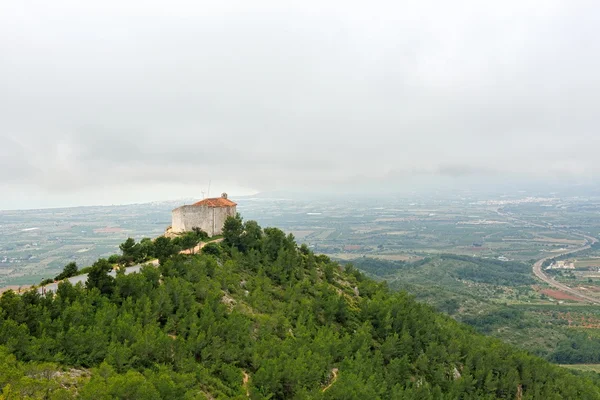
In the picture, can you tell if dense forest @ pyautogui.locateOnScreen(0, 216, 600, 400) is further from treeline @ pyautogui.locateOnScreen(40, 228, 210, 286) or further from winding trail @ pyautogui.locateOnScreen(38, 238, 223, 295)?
winding trail @ pyautogui.locateOnScreen(38, 238, 223, 295)

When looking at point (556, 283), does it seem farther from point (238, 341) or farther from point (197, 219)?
point (238, 341)

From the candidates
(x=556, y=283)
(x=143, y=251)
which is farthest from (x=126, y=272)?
(x=556, y=283)

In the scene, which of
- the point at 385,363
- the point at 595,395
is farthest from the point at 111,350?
the point at 595,395

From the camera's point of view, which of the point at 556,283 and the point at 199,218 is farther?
the point at 556,283

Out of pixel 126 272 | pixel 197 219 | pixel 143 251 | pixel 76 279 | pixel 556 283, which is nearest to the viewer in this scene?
pixel 76 279

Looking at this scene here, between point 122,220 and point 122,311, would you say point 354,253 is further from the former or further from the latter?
point 122,311

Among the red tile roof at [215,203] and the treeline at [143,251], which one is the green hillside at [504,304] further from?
the treeline at [143,251]

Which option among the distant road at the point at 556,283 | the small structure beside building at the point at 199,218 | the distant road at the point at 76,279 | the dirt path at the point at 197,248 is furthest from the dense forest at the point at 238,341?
the distant road at the point at 556,283

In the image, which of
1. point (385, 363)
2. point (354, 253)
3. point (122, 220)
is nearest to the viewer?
point (385, 363)
